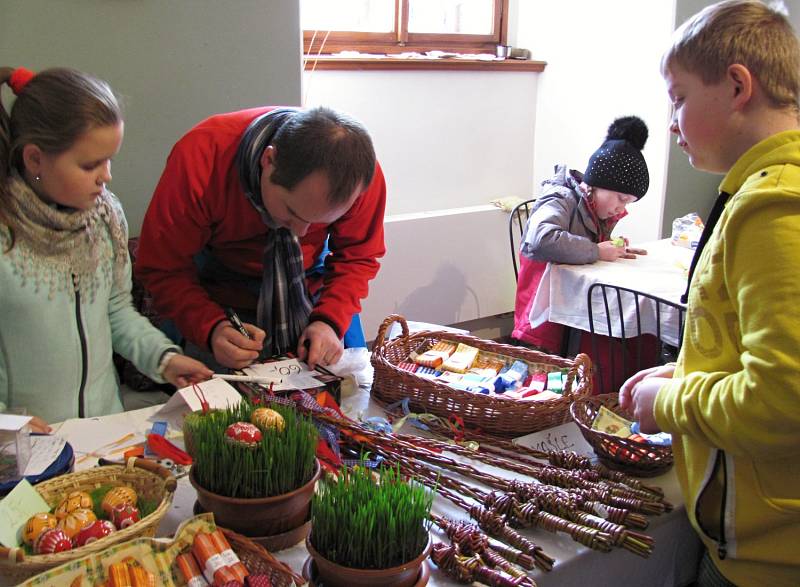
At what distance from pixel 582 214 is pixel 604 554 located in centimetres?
223

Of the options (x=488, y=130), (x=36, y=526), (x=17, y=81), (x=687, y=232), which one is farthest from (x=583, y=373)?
(x=488, y=130)

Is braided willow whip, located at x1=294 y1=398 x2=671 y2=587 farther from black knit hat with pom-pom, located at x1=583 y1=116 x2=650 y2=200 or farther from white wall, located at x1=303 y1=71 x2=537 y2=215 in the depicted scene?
white wall, located at x1=303 y1=71 x2=537 y2=215

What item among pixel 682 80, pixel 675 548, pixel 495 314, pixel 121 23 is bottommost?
pixel 495 314

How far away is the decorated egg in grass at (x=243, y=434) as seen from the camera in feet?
3.61

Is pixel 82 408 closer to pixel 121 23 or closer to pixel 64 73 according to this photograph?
pixel 64 73

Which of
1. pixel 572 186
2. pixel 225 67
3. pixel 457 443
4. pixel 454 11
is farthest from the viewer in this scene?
pixel 454 11

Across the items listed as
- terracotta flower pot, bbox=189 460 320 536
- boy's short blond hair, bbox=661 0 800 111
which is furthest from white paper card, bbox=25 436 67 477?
boy's short blond hair, bbox=661 0 800 111

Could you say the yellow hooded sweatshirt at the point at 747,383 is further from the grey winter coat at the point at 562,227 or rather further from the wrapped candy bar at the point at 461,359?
the grey winter coat at the point at 562,227

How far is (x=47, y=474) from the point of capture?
3.80 ft

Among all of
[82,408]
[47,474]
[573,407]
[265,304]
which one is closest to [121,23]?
[265,304]

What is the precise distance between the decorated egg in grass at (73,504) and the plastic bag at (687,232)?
289 cm

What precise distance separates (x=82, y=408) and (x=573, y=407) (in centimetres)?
105

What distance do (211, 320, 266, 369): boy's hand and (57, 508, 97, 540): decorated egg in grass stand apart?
61 cm

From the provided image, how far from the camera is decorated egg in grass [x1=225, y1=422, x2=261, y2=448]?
110cm
